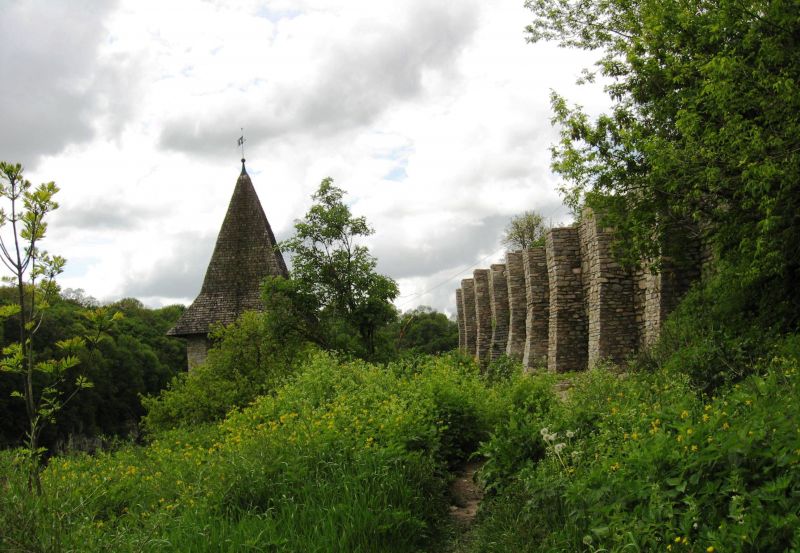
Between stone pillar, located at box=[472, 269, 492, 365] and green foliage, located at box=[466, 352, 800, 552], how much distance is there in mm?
26600

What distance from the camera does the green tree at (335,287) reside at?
68.4ft

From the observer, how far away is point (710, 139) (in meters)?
10.0

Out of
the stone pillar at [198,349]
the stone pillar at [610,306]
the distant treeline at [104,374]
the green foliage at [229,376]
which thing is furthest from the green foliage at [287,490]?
the distant treeline at [104,374]

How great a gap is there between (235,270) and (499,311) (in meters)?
11.3

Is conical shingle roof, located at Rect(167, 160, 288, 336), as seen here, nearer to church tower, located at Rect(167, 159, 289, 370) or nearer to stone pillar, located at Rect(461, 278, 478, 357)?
church tower, located at Rect(167, 159, 289, 370)

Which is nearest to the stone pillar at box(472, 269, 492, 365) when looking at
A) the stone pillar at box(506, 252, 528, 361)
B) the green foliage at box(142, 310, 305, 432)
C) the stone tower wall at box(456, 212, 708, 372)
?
the stone pillar at box(506, 252, 528, 361)

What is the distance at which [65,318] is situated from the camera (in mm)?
43625

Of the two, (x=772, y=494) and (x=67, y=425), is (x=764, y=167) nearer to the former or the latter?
(x=772, y=494)

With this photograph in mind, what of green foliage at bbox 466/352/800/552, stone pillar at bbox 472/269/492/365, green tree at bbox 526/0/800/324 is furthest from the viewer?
stone pillar at bbox 472/269/492/365

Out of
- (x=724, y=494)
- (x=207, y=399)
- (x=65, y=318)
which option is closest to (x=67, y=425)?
(x=65, y=318)

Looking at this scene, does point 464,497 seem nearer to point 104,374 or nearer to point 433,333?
point 104,374

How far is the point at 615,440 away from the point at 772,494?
1.98 m

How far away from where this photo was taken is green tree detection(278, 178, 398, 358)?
20844 millimetres

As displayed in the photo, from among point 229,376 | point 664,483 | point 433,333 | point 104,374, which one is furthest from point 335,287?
point 433,333
